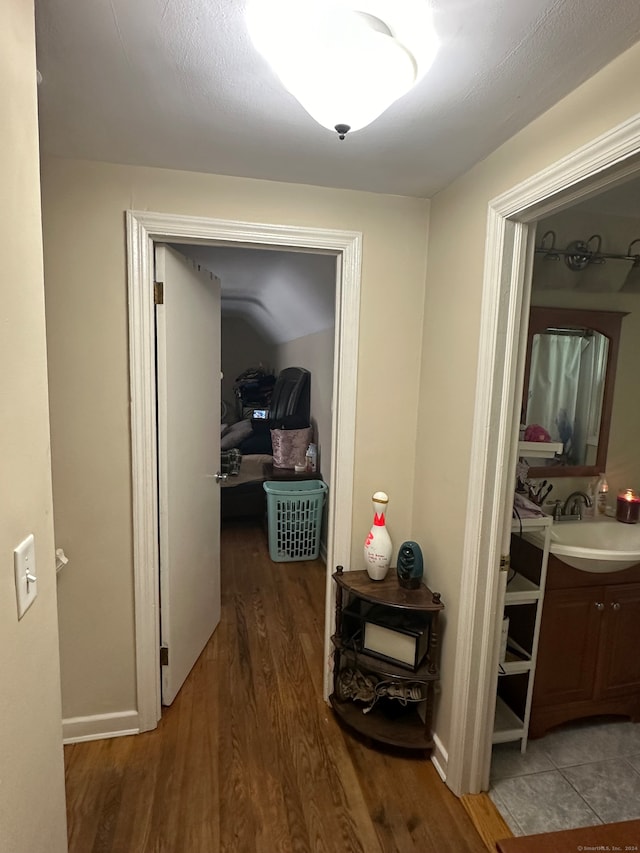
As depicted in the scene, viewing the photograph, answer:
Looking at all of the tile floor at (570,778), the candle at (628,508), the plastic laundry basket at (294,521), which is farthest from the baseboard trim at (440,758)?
the plastic laundry basket at (294,521)

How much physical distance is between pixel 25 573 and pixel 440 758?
172 cm

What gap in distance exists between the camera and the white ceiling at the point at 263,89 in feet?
3.09

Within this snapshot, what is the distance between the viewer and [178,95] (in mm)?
1229

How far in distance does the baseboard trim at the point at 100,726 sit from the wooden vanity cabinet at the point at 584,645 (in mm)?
1650

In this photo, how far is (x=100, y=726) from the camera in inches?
75.2

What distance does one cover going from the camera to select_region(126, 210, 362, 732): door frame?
5.67ft

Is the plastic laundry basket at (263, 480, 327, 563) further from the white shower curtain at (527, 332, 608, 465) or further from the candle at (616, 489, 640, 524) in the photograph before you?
the candle at (616, 489, 640, 524)

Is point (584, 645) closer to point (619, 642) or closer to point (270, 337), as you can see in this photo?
point (619, 642)

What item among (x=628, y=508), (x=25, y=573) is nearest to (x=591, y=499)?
(x=628, y=508)

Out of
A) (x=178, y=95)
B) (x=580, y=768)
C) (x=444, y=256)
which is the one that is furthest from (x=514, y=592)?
(x=178, y=95)

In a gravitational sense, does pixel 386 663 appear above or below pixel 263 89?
below

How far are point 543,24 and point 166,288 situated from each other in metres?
1.40

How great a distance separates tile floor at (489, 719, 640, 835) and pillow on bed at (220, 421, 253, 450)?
3234 millimetres

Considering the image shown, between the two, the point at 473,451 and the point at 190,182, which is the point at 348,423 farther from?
the point at 190,182
